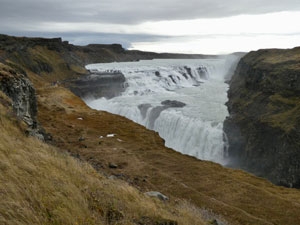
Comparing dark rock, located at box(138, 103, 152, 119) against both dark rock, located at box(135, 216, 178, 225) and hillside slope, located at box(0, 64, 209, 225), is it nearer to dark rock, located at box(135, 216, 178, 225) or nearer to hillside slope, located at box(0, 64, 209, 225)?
hillside slope, located at box(0, 64, 209, 225)

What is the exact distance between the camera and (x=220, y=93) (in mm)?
60250

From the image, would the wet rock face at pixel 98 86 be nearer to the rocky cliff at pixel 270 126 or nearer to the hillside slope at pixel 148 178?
the rocky cliff at pixel 270 126

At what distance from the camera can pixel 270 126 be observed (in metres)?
28.6

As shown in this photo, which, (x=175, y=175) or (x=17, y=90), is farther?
(x=17, y=90)

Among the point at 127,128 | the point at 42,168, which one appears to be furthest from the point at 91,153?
the point at 42,168

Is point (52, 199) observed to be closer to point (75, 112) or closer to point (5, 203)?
point (5, 203)

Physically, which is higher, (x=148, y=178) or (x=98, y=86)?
(x=98, y=86)

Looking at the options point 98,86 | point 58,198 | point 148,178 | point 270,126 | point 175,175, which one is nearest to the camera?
point 58,198

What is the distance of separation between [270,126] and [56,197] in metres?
27.0

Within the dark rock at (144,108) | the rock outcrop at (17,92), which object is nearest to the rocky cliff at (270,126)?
the dark rock at (144,108)

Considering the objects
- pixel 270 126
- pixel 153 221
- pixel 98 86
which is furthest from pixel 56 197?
pixel 98 86

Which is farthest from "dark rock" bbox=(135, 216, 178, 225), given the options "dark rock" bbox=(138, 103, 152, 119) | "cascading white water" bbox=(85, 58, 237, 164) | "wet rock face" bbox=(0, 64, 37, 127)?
"dark rock" bbox=(138, 103, 152, 119)

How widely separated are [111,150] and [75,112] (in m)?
12.1

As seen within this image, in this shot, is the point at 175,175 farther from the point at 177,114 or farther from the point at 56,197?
the point at 177,114
